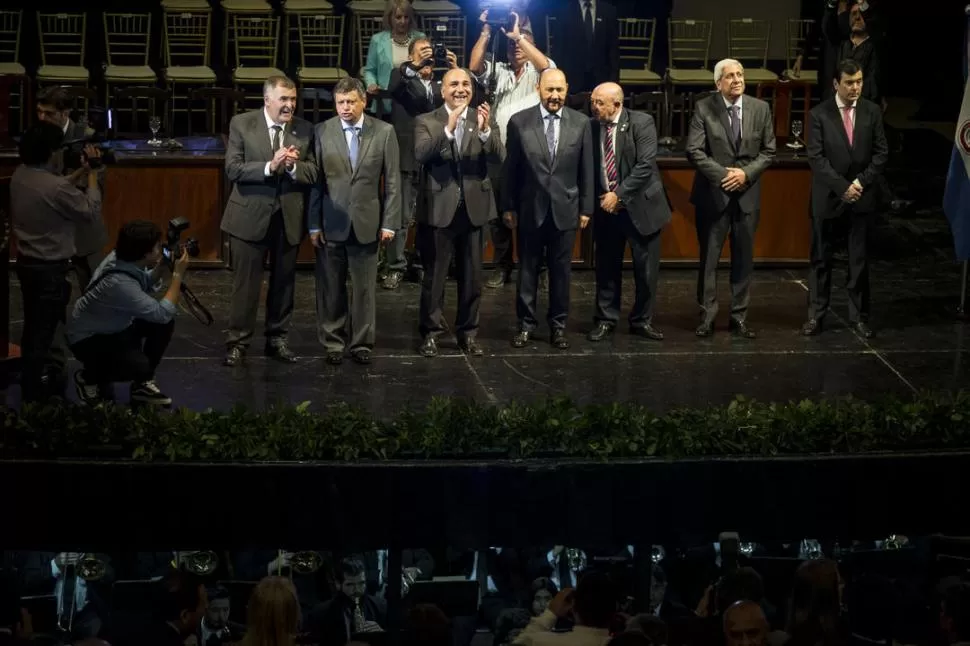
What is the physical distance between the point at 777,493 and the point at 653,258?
2463mm

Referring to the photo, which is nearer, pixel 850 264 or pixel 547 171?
pixel 547 171

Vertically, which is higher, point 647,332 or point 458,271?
point 458,271

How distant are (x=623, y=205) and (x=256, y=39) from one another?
206 inches

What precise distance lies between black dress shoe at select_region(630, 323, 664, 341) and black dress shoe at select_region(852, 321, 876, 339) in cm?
116

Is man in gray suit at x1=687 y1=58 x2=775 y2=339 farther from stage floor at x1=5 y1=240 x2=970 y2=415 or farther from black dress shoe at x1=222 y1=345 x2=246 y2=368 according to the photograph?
black dress shoe at x1=222 y1=345 x2=246 y2=368

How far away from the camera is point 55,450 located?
757cm

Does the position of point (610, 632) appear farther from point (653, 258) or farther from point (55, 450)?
point (653, 258)

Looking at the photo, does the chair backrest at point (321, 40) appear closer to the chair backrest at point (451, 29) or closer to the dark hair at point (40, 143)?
the chair backrest at point (451, 29)

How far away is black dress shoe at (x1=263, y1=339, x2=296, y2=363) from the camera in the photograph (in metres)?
9.36

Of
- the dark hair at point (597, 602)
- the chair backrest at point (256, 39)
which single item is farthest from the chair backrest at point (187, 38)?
the dark hair at point (597, 602)

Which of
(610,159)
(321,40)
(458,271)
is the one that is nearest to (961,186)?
(610,159)

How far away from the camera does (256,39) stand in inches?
547

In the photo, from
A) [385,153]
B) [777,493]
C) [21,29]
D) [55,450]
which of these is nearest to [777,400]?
[777,493]

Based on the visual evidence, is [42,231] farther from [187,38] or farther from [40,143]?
[187,38]
